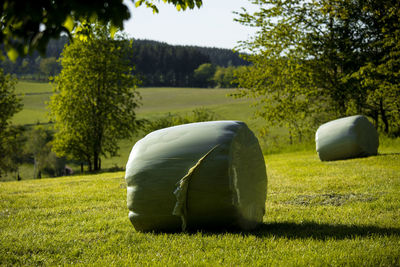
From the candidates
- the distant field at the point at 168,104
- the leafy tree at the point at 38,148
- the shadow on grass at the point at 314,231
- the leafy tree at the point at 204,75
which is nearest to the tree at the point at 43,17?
the shadow on grass at the point at 314,231

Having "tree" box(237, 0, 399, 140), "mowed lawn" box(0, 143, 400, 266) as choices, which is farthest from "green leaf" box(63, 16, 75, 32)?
"tree" box(237, 0, 399, 140)

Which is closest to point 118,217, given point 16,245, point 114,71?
point 16,245

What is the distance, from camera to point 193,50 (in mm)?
136000

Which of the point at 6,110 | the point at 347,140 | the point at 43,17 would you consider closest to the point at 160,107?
the point at 6,110

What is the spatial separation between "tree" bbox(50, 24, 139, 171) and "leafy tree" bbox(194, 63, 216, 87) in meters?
94.6

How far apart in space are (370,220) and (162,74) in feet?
391

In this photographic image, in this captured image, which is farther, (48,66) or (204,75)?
(48,66)

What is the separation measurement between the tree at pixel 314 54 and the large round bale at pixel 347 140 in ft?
23.4

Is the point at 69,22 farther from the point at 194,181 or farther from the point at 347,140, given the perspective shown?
the point at 347,140

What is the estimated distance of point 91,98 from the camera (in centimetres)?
2727

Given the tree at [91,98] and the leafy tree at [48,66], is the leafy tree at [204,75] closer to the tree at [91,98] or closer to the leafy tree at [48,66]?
the leafy tree at [48,66]

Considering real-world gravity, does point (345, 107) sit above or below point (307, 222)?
above

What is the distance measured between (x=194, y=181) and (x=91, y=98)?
23622 millimetres

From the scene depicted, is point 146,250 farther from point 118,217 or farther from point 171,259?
point 118,217
